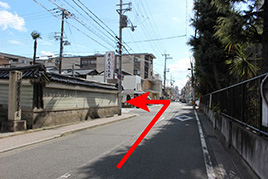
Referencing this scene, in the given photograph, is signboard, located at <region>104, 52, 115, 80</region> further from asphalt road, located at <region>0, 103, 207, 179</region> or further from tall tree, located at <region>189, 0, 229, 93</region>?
asphalt road, located at <region>0, 103, 207, 179</region>

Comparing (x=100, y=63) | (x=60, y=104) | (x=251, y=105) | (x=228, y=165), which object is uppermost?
(x=100, y=63)

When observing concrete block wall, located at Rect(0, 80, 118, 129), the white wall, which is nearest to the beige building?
the white wall

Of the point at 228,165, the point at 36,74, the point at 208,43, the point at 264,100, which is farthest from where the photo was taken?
the point at 208,43

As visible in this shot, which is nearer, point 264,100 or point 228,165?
point 264,100

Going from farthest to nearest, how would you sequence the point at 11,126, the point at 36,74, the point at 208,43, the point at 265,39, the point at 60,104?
the point at 208,43 < the point at 60,104 < the point at 36,74 < the point at 11,126 < the point at 265,39

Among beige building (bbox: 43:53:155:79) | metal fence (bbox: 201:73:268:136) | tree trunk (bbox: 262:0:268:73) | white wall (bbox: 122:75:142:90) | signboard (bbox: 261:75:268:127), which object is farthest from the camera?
beige building (bbox: 43:53:155:79)

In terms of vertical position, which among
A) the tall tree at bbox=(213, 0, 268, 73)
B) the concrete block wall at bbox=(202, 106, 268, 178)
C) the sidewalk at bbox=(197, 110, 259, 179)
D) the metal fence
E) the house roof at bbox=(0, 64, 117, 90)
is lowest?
the sidewalk at bbox=(197, 110, 259, 179)

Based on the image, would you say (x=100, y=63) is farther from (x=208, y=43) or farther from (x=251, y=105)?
(x=251, y=105)

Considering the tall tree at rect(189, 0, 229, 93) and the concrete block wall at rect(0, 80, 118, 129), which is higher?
the tall tree at rect(189, 0, 229, 93)

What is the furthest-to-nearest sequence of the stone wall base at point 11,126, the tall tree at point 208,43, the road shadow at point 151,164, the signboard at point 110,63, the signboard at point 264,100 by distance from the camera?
1. the signboard at point 110,63
2. the tall tree at point 208,43
3. the stone wall base at point 11,126
4. the road shadow at point 151,164
5. the signboard at point 264,100

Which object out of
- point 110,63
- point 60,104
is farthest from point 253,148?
point 110,63

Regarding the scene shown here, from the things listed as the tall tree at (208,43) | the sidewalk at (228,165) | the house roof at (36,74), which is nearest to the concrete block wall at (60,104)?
the house roof at (36,74)

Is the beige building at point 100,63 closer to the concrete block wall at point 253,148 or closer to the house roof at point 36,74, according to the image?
the house roof at point 36,74

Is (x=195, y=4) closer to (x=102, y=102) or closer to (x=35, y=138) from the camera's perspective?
(x=102, y=102)
